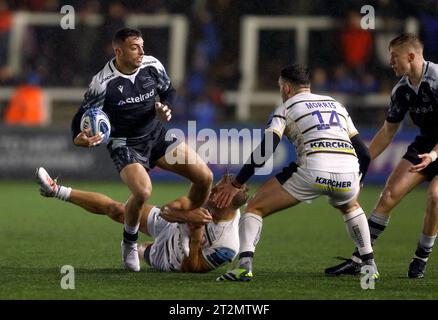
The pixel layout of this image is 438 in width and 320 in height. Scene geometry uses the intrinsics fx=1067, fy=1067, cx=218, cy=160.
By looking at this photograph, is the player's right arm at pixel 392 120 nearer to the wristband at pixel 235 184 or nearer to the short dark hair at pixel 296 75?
the short dark hair at pixel 296 75

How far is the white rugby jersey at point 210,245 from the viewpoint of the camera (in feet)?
27.8

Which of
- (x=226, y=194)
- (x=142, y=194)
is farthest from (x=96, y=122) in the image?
(x=226, y=194)

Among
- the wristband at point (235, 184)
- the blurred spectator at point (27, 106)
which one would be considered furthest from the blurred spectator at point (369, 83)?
the wristband at point (235, 184)

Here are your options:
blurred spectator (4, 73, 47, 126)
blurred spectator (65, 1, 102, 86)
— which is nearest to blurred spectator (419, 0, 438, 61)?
blurred spectator (65, 1, 102, 86)

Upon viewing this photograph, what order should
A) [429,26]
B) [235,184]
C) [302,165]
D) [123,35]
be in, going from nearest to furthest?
[235,184], [302,165], [123,35], [429,26]

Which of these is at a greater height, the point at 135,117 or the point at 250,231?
the point at 135,117

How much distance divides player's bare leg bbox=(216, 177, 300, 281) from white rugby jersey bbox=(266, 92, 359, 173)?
29 cm

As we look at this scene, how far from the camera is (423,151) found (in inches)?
348

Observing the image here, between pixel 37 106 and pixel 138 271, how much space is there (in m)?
12.2

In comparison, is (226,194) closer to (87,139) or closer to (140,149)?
(87,139)

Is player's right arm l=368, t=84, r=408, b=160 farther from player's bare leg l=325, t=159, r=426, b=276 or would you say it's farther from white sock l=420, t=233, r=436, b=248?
white sock l=420, t=233, r=436, b=248

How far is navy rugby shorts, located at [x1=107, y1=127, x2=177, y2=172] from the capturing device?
30.3 ft

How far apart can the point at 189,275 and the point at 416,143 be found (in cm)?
221

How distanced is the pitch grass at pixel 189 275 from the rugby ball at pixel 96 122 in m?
1.14
